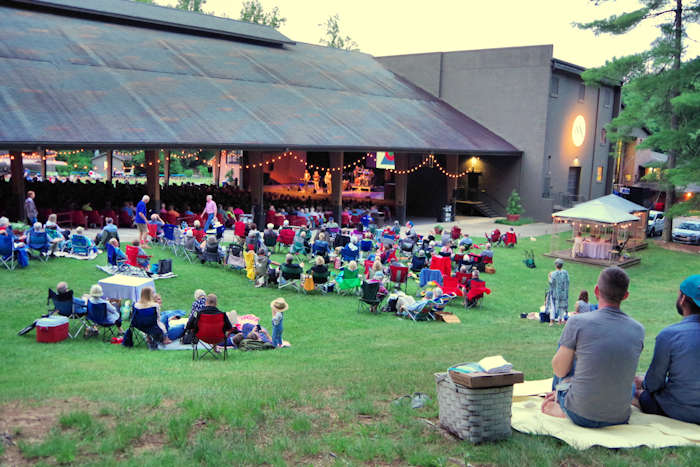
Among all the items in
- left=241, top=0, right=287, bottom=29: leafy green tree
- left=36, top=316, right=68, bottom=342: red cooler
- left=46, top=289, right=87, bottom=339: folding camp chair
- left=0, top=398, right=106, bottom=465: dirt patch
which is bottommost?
left=36, top=316, right=68, bottom=342: red cooler

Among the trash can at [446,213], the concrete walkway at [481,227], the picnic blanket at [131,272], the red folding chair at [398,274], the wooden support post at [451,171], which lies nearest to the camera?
the picnic blanket at [131,272]

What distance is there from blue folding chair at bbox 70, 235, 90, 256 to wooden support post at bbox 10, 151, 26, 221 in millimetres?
4319

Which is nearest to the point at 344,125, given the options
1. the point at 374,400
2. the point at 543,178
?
the point at 543,178

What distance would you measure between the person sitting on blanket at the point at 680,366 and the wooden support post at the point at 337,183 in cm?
2041

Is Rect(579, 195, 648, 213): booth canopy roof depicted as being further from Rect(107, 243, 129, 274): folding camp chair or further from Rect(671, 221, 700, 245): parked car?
Rect(107, 243, 129, 274): folding camp chair

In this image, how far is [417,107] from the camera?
31.8 metres

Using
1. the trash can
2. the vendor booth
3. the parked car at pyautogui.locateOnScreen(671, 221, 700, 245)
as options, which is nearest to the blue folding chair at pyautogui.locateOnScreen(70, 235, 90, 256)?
the vendor booth

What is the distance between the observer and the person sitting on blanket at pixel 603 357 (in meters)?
4.31

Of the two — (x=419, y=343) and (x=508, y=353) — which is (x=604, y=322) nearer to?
(x=508, y=353)

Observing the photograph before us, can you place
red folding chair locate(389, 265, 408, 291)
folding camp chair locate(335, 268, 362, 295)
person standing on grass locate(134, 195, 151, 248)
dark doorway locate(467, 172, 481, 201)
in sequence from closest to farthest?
1. folding camp chair locate(335, 268, 362, 295)
2. red folding chair locate(389, 265, 408, 291)
3. person standing on grass locate(134, 195, 151, 248)
4. dark doorway locate(467, 172, 481, 201)

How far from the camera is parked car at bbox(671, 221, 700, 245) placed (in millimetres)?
25609

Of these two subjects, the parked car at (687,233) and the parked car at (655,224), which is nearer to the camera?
the parked car at (687,233)

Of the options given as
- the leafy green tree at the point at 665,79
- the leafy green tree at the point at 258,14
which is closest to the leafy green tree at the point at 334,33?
the leafy green tree at the point at 258,14

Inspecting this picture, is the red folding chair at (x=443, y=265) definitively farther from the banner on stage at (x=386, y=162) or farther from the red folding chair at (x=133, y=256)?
the banner on stage at (x=386, y=162)
